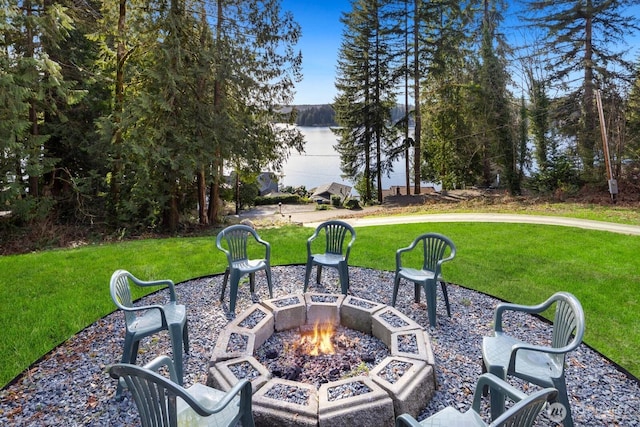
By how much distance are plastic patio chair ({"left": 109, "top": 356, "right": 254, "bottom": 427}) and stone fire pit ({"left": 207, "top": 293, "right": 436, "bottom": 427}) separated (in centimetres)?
32

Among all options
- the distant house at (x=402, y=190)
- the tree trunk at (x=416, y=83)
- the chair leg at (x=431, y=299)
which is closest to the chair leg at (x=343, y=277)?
the chair leg at (x=431, y=299)

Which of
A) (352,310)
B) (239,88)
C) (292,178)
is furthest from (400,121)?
(292,178)

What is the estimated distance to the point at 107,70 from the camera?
1026 centimetres

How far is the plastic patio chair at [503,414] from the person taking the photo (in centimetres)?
130

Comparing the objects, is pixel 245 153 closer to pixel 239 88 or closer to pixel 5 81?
pixel 239 88

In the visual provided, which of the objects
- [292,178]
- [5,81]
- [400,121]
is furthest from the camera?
[292,178]

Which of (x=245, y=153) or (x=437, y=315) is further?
(x=245, y=153)

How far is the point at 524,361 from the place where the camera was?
2.30 metres

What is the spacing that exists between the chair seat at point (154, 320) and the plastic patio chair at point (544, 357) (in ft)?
7.45

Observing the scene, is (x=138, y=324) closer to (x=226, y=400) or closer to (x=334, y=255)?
(x=226, y=400)

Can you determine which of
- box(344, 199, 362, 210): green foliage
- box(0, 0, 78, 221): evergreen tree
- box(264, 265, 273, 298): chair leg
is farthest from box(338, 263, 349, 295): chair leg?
box(344, 199, 362, 210): green foliage

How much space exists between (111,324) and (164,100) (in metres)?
7.01

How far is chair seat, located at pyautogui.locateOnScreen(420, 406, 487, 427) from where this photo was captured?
1810 mm

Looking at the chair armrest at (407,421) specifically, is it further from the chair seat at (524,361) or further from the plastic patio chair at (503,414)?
the chair seat at (524,361)
